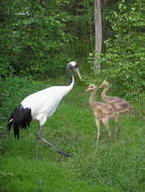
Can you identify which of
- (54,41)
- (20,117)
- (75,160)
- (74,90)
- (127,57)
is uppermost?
(54,41)

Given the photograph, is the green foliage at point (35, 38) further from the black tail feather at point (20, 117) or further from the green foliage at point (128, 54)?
the black tail feather at point (20, 117)

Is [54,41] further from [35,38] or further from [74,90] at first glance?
[74,90]

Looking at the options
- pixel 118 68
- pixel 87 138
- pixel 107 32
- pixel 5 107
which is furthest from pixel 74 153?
pixel 107 32

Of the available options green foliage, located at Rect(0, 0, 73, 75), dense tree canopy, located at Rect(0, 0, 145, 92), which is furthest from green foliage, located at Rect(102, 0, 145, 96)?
green foliage, located at Rect(0, 0, 73, 75)

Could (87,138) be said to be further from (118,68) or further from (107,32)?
(107,32)

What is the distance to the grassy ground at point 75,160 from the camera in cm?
793

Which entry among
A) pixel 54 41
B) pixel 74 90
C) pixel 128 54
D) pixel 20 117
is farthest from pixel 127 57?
pixel 20 117

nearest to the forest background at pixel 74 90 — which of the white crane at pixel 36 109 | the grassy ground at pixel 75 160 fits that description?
the grassy ground at pixel 75 160

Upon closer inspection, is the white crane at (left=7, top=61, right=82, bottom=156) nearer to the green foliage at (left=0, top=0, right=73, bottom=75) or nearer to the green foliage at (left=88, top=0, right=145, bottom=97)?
the green foliage at (left=88, top=0, right=145, bottom=97)

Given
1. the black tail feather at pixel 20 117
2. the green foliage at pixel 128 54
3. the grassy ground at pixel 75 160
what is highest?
the green foliage at pixel 128 54

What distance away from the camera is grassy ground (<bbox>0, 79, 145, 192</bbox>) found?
7.93 meters

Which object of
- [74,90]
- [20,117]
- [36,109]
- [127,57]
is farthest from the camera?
[74,90]

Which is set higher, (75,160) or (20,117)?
(20,117)

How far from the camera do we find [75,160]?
29.3 feet
